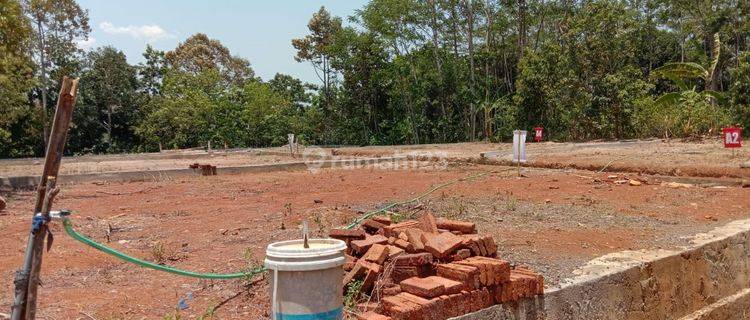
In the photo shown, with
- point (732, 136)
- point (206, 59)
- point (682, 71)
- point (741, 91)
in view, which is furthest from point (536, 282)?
point (206, 59)

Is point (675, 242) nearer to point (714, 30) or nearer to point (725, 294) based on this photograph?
point (725, 294)

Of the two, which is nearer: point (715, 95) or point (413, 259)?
point (413, 259)

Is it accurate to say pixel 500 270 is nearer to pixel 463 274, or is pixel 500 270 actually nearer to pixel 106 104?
pixel 463 274

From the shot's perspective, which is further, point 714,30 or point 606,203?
point 714,30

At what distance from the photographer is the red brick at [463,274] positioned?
127 inches

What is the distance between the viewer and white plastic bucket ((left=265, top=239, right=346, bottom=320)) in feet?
8.07

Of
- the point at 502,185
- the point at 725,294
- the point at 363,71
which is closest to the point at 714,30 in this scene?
the point at 363,71

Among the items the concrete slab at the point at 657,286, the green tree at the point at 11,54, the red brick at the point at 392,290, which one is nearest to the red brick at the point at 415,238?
the red brick at the point at 392,290

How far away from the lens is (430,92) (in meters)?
29.5

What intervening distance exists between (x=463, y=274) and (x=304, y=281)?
116 centimetres

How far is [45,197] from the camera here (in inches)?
83.9

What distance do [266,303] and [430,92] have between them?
26.8 meters

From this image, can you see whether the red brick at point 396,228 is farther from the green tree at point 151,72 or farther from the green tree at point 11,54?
the green tree at point 151,72

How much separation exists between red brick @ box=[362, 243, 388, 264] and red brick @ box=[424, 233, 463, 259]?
0.28 metres
